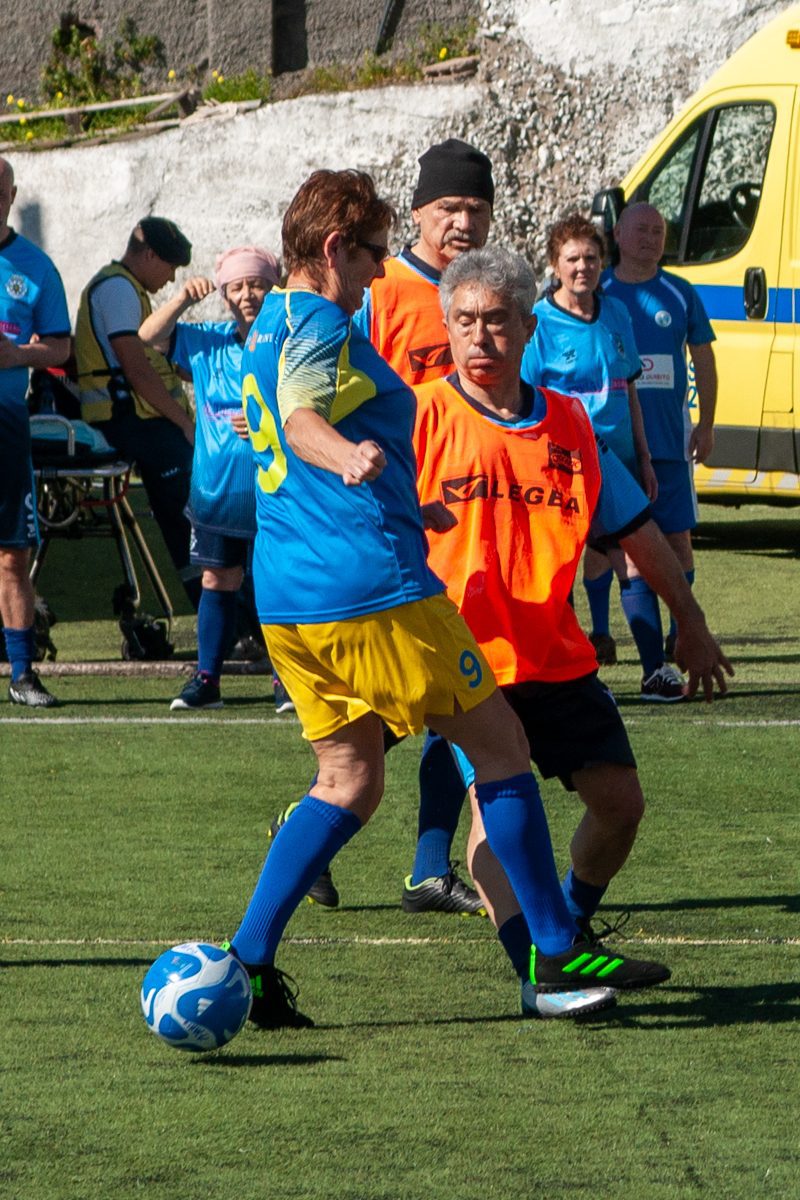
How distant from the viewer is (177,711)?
29.4 ft

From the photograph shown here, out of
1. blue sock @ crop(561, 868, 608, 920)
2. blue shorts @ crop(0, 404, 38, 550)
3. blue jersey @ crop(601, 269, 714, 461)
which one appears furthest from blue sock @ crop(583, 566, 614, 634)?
blue sock @ crop(561, 868, 608, 920)

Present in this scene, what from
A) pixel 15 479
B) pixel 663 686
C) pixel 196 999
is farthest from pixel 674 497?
pixel 196 999

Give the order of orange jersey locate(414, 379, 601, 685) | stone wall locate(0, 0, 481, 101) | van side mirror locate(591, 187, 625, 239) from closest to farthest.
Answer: orange jersey locate(414, 379, 601, 685), van side mirror locate(591, 187, 625, 239), stone wall locate(0, 0, 481, 101)

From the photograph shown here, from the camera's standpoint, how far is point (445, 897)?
5.60 meters

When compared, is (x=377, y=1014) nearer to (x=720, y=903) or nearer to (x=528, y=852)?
(x=528, y=852)

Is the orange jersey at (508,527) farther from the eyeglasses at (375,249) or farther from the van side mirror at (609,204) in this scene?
the van side mirror at (609,204)

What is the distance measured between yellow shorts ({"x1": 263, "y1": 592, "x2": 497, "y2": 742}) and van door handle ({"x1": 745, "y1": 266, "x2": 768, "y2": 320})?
8.76m

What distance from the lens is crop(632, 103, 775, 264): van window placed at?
13.1m

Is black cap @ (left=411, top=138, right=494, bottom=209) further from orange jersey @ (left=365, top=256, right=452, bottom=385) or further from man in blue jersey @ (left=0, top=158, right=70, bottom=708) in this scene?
man in blue jersey @ (left=0, top=158, right=70, bottom=708)

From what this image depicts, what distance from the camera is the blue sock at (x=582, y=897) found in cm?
507

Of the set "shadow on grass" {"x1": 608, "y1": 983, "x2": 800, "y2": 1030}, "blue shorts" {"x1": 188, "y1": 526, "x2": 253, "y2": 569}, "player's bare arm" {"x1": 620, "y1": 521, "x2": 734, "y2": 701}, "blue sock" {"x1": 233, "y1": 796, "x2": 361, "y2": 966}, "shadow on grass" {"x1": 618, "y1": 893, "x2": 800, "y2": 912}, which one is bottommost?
"shadow on grass" {"x1": 618, "y1": 893, "x2": 800, "y2": 912}

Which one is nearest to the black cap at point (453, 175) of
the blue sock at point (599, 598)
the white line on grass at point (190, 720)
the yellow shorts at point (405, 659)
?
the yellow shorts at point (405, 659)

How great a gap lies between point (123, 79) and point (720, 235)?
13.2 metres

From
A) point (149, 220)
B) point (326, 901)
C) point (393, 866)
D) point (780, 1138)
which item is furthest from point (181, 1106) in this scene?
point (149, 220)
